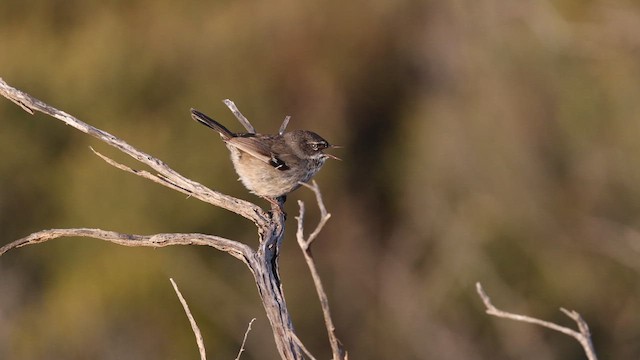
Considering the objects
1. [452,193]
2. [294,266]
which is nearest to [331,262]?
[294,266]

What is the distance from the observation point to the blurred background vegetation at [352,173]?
47.4 ft

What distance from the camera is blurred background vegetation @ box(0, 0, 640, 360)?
14.4 m

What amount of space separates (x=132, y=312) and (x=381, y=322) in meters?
4.23

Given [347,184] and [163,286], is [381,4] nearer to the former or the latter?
[347,184]

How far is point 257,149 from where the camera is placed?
23.5ft

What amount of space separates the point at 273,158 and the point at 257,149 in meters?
0.16

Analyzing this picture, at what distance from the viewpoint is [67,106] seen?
14562mm

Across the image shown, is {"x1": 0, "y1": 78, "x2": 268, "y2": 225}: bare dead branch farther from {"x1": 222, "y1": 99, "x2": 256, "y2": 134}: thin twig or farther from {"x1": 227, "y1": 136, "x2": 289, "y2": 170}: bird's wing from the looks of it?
{"x1": 227, "y1": 136, "x2": 289, "y2": 170}: bird's wing

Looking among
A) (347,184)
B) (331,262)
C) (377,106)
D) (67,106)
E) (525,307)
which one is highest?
(67,106)

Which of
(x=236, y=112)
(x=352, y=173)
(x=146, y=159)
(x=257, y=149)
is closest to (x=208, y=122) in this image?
(x=257, y=149)

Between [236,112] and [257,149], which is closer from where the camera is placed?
[236,112]

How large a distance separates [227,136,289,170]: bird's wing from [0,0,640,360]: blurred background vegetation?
6652 mm

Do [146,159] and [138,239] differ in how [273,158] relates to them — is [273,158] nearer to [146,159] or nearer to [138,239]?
[146,159]

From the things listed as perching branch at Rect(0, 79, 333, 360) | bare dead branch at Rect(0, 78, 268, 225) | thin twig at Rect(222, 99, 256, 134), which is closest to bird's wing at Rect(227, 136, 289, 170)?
thin twig at Rect(222, 99, 256, 134)
